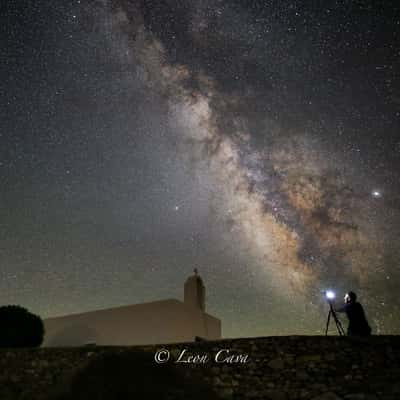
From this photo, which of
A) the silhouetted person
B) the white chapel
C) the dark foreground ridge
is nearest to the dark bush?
the dark foreground ridge

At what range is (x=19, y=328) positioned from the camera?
12.4 metres

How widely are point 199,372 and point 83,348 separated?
10.3ft

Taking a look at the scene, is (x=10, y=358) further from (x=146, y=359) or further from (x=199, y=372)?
(x=199, y=372)

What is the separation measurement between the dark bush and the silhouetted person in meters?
10.2

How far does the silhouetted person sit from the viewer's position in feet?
31.2

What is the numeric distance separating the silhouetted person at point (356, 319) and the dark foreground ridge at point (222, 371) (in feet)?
5.49

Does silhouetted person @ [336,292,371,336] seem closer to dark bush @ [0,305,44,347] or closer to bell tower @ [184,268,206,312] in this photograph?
dark bush @ [0,305,44,347]

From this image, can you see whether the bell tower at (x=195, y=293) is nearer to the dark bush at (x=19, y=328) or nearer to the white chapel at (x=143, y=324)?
the white chapel at (x=143, y=324)

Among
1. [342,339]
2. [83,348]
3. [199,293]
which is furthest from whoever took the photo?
[199,293]

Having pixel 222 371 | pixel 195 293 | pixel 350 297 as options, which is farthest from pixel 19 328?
pixel 195 293

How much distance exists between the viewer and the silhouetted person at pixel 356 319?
31.2ft

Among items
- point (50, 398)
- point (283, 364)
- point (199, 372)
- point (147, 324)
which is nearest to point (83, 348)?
point (50, 398)

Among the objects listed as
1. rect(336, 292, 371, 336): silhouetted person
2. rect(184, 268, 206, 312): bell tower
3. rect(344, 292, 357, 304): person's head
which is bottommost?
rect(336, 292, 371, 336): silhouetted person

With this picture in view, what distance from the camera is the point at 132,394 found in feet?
27.0
